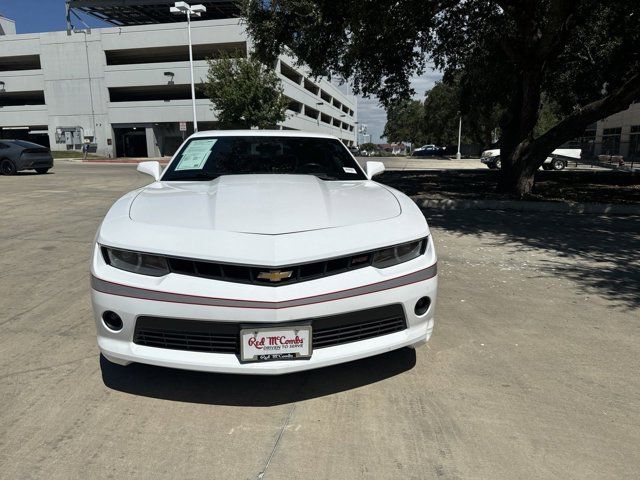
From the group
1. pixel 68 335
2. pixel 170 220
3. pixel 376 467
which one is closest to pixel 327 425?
pixel 376 467

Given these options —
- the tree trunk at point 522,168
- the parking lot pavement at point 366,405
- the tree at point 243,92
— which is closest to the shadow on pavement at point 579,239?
the parking lot pavement at point 366,405

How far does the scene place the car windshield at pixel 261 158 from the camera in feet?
13.5

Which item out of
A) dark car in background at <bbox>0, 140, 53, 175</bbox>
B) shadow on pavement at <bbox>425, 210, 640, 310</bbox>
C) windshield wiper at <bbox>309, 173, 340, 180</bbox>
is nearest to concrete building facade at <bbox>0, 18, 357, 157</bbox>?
dark car in background at <bbox>0, 140, 53, 175</bbox>

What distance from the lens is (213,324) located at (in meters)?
2.48

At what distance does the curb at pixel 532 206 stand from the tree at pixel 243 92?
79.5 feet

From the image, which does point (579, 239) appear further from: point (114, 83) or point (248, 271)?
point (114, 83)

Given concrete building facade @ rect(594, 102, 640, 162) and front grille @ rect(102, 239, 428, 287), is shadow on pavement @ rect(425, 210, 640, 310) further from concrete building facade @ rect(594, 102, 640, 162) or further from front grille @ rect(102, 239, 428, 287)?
concrete building facade @ rect(594, 102, 640, 162)

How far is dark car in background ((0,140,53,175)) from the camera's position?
17.8 meters

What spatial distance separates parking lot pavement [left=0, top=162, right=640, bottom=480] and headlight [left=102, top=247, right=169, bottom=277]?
2.63 feet

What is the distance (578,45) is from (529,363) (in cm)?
1566

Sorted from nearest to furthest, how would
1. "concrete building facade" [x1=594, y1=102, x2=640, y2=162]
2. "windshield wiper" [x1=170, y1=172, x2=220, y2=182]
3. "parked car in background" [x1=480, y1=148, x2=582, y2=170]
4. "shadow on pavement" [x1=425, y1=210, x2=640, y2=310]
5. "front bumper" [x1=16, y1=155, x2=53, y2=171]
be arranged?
1. "windshield wiper" [x1=170, y1=172, x2=220, y2=182]
2. "shadow on pavement" [x1=425, y1=210, x2=640, y2=310]
3. "front bumper" [x1=16, y1=155, x2=53, y2=171]
4. "parked car in background" [x1=480, y1=148, x2=582, y2=170]
5. "concrete building facade" [x1=594, y1=102, x2=640, y2=162]

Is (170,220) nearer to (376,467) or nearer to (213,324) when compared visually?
(213,324)

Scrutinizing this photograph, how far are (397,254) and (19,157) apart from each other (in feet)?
63.6


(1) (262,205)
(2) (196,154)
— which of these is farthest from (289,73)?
(1) (262,205)
